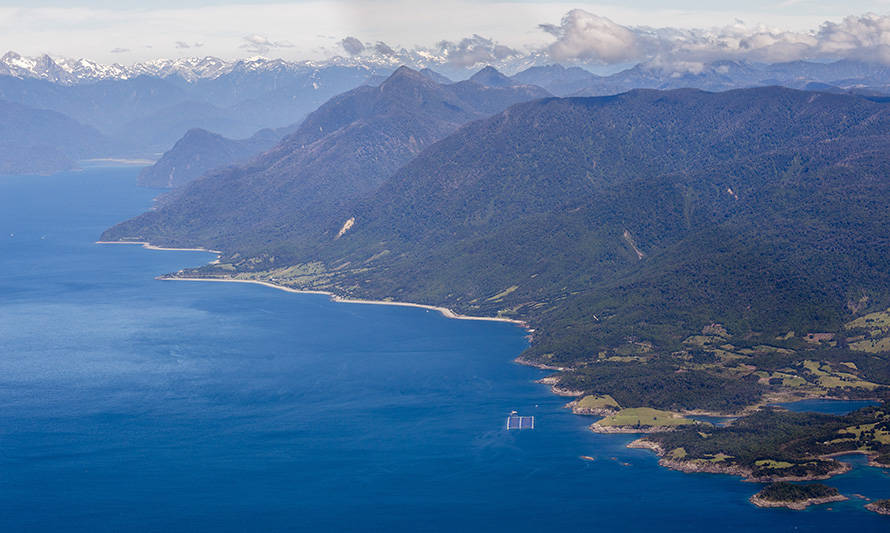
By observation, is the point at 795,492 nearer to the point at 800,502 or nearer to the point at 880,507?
the point at 800,502

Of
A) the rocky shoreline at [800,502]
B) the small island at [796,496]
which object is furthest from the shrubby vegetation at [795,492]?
the rocky shoreline at [800,502]

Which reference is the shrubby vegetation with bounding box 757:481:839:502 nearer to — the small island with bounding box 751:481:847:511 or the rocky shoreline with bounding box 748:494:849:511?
the small island with bounding box 751:481:847:511

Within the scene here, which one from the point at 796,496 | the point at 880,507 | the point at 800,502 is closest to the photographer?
the point at 880,507

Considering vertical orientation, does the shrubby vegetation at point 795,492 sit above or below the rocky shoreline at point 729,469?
below

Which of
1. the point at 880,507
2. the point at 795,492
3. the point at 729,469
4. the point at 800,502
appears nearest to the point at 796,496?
the point at 795,492

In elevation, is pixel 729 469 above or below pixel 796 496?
above

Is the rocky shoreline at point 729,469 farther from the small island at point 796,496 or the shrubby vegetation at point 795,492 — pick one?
the small island at point 796,496

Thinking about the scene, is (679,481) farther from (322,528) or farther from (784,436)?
(322,528)

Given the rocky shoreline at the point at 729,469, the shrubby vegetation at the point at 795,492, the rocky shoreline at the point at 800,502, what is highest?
the rocky shoreline at the point at 729,469
